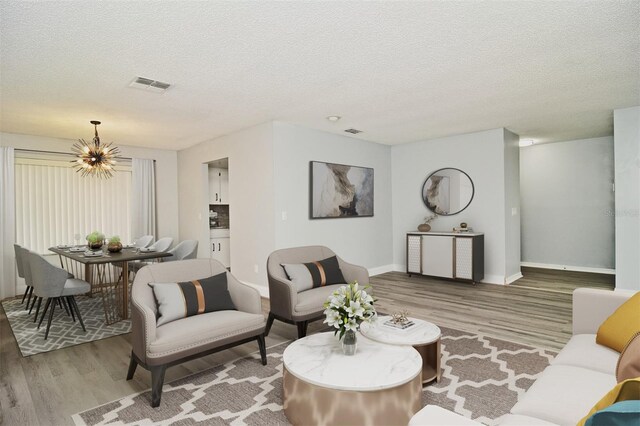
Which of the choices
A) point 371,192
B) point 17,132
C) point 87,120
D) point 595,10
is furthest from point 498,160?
point 17,132

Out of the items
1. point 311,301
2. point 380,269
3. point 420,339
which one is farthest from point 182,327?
point 380,269

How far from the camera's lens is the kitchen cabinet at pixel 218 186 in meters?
7.40

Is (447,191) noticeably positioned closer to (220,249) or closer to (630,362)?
(220,249)

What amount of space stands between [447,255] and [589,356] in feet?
13.9

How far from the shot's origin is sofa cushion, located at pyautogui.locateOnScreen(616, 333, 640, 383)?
1.33 meters

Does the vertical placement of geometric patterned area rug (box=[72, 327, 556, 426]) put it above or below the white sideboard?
below

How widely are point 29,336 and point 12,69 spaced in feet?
8.61

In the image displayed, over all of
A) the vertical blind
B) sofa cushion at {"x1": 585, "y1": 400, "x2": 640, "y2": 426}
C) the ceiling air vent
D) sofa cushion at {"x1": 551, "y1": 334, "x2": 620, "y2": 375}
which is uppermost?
the ceiling air vent

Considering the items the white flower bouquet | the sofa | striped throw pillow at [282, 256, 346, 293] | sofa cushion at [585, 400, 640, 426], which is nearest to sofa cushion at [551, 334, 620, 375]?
the sofa

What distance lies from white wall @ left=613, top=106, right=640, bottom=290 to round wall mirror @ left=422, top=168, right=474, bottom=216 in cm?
201

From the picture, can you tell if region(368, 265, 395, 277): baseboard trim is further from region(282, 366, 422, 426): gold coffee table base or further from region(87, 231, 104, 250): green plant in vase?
region(282, 366, 422, 426): gold coffee table base

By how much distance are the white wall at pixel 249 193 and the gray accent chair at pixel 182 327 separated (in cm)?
211

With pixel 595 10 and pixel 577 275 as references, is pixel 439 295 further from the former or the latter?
pixel 595 10

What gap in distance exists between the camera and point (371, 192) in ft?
22.4
